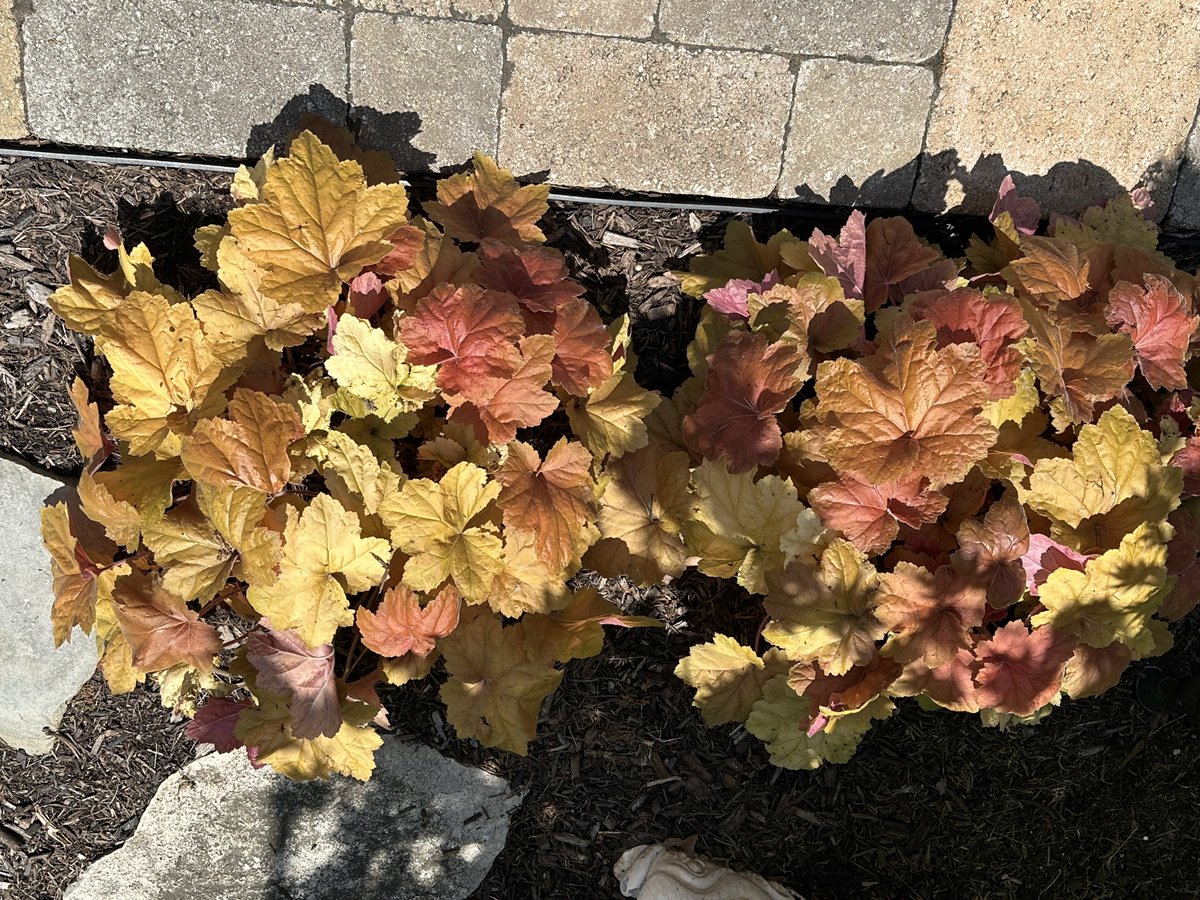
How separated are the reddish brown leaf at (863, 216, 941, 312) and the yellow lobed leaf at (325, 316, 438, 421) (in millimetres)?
968

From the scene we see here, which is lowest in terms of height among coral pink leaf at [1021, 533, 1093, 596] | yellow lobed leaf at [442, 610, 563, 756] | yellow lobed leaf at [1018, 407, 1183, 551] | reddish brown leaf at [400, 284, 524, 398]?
yellow lobed leaf at [442, 610, 563, 756]

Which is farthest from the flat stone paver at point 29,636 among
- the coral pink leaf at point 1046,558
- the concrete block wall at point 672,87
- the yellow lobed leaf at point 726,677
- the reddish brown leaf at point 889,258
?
the coral pink leaf at point 1046,558

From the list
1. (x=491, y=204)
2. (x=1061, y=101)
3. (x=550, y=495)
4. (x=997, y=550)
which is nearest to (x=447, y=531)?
(x=550, y=495)

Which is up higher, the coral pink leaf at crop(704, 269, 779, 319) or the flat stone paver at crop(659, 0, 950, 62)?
the flat stone paver at crop(659, 0, 950, 62)

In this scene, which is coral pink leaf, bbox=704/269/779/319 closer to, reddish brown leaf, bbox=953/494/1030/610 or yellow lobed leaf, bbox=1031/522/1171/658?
reddish brown leaf, bbox=953/494/1030/610

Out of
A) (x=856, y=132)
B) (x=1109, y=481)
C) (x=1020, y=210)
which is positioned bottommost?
(x=1109, y=481)

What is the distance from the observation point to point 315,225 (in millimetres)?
1825

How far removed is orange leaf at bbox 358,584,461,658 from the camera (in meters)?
1.84

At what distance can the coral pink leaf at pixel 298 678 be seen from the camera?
1864 mm

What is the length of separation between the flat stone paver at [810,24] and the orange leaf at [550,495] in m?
1.14

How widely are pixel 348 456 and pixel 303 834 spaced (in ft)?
4.20

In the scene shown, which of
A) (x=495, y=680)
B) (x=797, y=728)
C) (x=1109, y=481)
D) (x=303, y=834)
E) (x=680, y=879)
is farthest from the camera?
(x=303, y=834)

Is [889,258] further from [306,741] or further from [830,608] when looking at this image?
[306,741]

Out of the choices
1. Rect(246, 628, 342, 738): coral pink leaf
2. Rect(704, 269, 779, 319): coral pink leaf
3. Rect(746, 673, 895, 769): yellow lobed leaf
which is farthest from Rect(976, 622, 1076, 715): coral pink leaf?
Rect(246, 628, 342, 738): coral pink leaf
